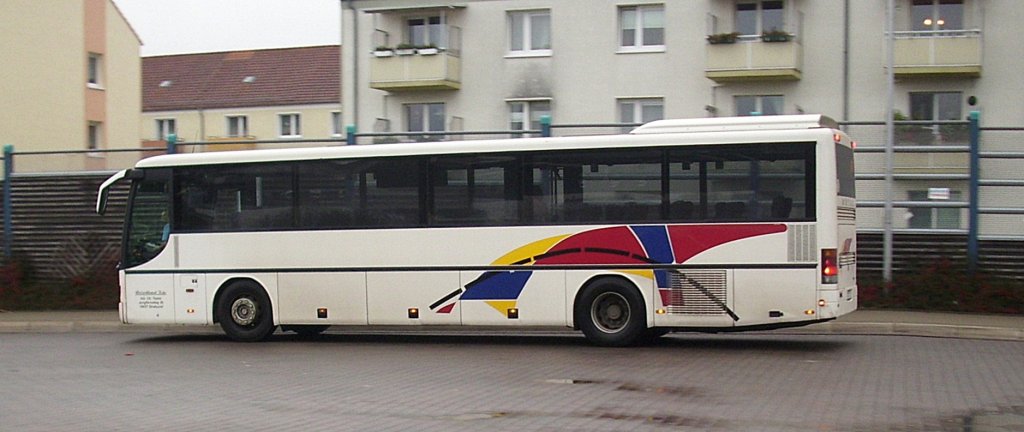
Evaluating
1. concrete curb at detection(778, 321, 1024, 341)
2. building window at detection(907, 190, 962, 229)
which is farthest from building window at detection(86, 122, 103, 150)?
concrete curb at detection(778, 321, 1024, 341)

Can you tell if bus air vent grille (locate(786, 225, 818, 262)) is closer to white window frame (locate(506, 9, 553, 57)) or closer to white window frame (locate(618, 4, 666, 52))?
white window frame (locate(618, 4, 666, 52))

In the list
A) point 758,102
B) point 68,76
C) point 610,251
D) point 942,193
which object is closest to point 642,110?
point 758,102

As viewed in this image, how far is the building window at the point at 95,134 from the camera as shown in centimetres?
4484

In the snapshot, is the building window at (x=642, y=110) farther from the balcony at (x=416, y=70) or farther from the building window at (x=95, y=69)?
the building window at (x=95, y=69)

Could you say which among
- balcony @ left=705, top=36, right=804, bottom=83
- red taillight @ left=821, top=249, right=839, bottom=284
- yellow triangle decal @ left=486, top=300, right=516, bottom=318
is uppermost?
balcony @ left=705, top=36, right=804, bottom=83

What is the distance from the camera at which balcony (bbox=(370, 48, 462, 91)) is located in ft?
112

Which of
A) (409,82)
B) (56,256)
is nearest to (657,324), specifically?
(56,256)

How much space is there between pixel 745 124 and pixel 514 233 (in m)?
3.31

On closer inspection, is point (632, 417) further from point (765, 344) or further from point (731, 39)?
point (731, 39)

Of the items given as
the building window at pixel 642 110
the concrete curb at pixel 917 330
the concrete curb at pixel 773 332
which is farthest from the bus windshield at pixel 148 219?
the building window at pixel 642 110

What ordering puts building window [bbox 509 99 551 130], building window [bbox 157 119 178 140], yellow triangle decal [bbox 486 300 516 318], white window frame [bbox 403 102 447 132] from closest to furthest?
yellow triangle decal [bbox 486 300 516 318] → building window [bbox 509 99 551 130] → white window frame [bbox 403 102 447 132] → building window [bbox 157 119 178 140]

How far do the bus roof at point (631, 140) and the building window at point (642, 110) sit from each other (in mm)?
17385

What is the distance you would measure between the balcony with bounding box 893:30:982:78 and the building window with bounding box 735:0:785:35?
323cm

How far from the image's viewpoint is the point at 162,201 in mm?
17875
